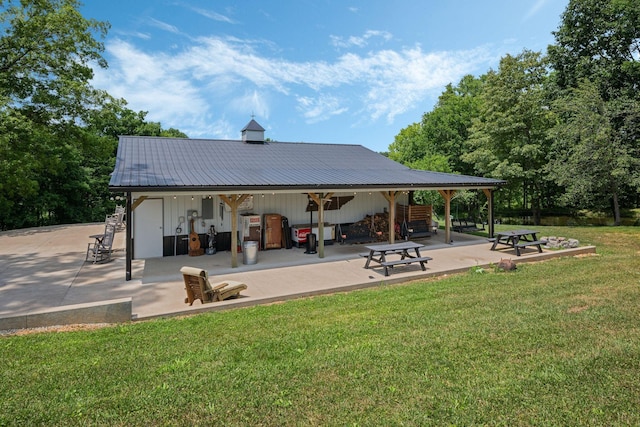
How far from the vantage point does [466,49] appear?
73.8ft

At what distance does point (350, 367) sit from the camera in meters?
3.53

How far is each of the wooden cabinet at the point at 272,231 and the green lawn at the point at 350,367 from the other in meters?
6.16

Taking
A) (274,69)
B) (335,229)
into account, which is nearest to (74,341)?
(335,229)

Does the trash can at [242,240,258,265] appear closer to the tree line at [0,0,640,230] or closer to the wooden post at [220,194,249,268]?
the wooden post at [220,194,249,268]

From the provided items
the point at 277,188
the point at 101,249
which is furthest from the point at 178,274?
the point at 277,188

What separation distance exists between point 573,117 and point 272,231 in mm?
18325

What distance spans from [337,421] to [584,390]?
2135mm

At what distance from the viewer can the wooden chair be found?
6188 mm

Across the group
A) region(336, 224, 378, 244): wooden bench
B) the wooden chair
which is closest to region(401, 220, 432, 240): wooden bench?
region(336, 224, 378, 244): wooden bench

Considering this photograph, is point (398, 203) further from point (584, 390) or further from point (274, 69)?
point (274, 69)

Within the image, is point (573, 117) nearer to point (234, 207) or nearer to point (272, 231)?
point (272, 231)

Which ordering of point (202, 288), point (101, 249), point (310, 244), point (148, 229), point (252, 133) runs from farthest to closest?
point (252, 133), point (310, 244), point (148, 229), point (101, 249), point (202, 288)

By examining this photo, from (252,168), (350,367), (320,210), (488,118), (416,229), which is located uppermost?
(488,118)

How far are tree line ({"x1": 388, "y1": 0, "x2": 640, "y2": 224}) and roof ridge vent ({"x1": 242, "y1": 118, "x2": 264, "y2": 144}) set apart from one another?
10.9 meters
